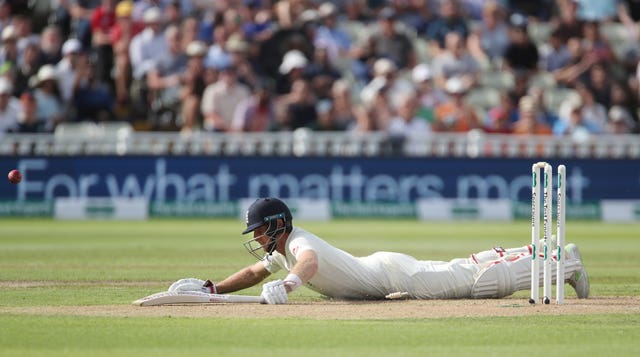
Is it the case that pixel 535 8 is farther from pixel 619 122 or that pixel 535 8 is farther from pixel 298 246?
pixel 298 246

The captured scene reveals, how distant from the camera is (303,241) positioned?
9305mm

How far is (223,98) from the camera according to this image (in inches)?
856

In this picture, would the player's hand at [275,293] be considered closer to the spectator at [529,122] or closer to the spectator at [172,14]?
the spectator at [529,122]

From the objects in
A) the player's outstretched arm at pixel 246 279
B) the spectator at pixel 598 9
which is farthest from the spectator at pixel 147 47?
the player's outstretched arm at pixel 246 279

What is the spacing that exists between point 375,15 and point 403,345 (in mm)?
17649

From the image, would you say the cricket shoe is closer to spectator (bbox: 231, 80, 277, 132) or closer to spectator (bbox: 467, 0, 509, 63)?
spectator (bbox: 231, 80, 277, 132)

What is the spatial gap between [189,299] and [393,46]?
574 inches

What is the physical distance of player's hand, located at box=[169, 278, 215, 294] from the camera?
9.45 meters

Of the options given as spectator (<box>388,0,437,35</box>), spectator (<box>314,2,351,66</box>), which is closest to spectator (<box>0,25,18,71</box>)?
spectator (<box>314,2,351,66</box>)

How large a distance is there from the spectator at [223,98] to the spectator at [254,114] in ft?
0.31

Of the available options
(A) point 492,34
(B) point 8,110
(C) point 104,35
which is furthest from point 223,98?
(A) point 492,34

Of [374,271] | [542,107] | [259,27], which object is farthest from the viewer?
[542,107]

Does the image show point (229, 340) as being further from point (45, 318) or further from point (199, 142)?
point (199, 142)

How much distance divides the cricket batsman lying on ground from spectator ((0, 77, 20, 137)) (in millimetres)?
12259
